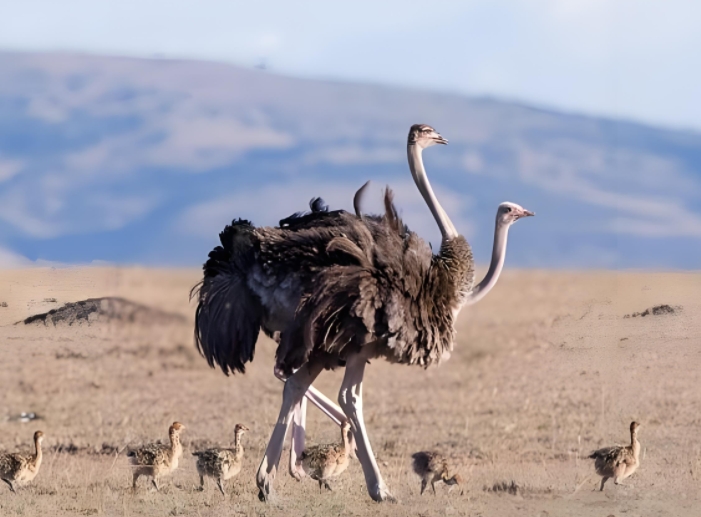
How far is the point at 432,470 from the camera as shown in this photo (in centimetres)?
945

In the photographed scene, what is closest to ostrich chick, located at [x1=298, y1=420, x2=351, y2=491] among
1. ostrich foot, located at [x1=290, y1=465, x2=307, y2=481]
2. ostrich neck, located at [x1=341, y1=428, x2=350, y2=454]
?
ostrich neck, located at [x1=341, y1=428, x2=350, y2=454]

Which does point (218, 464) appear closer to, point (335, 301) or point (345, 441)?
point (345, 441)

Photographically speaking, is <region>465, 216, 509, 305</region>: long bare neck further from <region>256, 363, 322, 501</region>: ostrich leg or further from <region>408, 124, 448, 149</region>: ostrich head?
<region>256, 363, 322, 501</region>: ostrich leg

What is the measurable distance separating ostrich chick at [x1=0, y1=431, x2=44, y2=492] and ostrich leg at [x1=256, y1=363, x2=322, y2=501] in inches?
69.2

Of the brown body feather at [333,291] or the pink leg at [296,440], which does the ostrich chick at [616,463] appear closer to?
the brown body feather at [333,291]

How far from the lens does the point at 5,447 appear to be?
1144cm

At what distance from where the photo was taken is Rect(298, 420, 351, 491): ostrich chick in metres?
9.49

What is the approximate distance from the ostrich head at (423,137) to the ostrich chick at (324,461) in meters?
2.38

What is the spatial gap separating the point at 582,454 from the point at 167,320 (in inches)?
360

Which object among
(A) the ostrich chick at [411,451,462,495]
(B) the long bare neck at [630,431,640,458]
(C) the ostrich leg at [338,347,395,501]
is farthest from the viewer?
(B) the long bare neck at [630,431,640,458]

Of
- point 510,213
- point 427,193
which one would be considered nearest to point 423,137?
point 427,193

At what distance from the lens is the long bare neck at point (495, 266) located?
9.48 m

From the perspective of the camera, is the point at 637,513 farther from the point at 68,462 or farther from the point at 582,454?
the point at 68,462

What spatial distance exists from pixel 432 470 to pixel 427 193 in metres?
2.07
